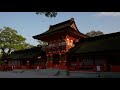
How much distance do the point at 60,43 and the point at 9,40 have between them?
23.2m

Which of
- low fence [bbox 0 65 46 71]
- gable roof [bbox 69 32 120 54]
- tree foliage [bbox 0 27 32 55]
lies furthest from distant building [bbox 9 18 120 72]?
tree foliage [bbox 0 27 32 55]

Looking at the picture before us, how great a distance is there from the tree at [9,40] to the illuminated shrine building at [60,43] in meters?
18.2

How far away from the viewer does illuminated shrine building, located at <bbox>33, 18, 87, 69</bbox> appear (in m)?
23.7

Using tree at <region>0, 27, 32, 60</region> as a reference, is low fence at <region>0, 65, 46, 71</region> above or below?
below

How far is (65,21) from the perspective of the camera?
28.8 m

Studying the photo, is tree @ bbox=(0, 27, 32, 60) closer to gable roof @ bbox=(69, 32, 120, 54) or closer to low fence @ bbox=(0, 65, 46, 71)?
low fence @ bbox=(0, 65, 46, 71)

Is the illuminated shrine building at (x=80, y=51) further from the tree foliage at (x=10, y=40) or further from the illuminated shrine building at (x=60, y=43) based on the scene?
the tree foliage at (x=10, y=40)

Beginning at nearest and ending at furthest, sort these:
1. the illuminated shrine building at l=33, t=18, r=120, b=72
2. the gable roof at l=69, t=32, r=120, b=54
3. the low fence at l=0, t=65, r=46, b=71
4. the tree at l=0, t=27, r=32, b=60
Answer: the gable roof at l=69, t=32, r=120, b=54 < the illuminated shrine building at l=33, t=18, r=120, b=72 < the low fence at l=0, t=65, r=46, b=71 < the tree at l=0, t=27, r=32, b=60

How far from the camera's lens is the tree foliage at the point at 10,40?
43.4 meters


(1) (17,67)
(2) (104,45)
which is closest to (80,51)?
(2) (104,45)

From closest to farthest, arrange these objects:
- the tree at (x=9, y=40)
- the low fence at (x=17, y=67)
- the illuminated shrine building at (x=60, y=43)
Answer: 1. the illuminated shrine building at (x=60, y=43)
2. the low fence at (x=17, y=67)
3. the tree at (x=9, y=40)

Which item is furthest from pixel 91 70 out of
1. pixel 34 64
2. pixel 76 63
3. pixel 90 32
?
pixel 90 32

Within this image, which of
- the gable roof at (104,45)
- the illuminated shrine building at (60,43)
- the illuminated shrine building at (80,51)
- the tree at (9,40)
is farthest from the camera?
the tree at (9,40)

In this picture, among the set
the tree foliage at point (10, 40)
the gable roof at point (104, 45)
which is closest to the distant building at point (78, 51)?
the gable roof at point (104, 45)
